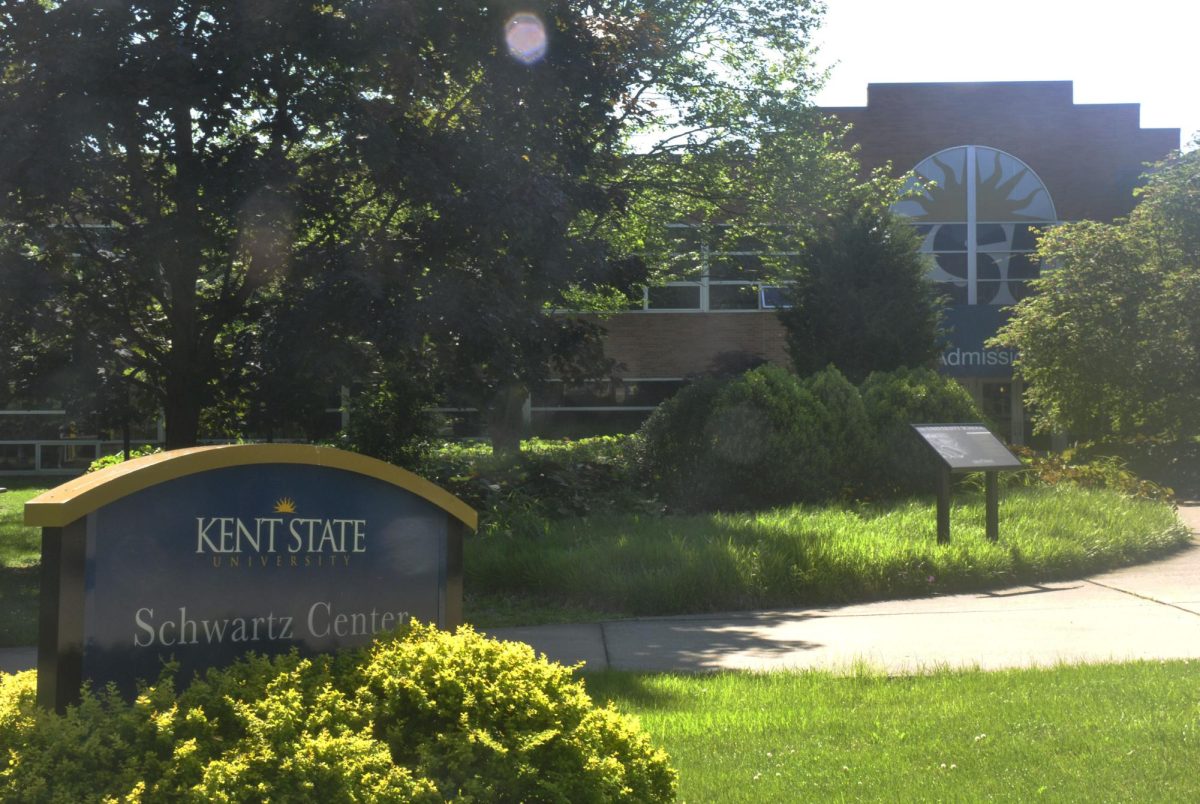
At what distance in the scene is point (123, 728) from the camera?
3.86 meters

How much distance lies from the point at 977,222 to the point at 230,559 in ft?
110

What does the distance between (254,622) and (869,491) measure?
12.7 meters

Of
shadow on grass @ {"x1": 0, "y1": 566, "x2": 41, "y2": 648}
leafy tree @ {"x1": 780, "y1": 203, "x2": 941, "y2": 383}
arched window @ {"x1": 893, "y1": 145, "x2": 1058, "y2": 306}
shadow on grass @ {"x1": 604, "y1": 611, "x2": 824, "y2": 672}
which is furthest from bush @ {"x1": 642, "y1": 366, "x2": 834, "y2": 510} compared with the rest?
arched window @ {"x1": 893, "y1": 145, "x2": 1058, "y2": 306}

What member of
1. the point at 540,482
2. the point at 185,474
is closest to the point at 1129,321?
the point at 540,482

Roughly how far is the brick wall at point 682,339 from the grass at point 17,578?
1558cm

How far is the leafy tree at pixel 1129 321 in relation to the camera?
23109mm

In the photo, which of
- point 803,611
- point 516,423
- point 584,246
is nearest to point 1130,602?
point 803,611

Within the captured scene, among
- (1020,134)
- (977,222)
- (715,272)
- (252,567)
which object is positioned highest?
(1020,134)

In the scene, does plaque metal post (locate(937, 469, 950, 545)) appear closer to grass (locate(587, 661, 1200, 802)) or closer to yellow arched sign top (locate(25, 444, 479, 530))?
grass (locate(587, 661, 1200, 802))

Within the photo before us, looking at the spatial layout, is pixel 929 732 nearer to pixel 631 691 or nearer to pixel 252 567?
pixel 631 691

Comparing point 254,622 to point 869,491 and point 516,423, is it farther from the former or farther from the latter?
point 516,423

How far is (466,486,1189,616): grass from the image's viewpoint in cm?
1062

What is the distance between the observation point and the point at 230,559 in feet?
14.3

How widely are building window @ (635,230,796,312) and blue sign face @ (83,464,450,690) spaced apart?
15.8m
